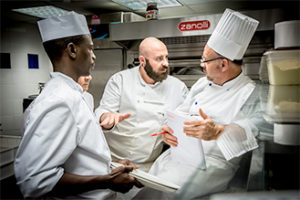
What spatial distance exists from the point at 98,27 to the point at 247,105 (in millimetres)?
2185

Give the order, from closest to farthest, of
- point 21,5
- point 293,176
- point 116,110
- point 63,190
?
point 293,176, point 63,190, point 116,110, point 21,5

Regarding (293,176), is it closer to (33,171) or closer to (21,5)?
(33,171)

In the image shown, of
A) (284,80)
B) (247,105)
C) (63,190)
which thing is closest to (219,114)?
(247,105)

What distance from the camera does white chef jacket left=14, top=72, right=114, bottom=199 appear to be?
990 mm

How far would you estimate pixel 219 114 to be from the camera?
65.1 inches

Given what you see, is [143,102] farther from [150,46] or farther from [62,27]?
[62,27]

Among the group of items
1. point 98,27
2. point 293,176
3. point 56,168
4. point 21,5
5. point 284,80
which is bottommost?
point 56,168

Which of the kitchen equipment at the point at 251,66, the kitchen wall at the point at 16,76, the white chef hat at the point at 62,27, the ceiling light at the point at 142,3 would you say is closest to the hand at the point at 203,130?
the white chef hat at the point at 62,27

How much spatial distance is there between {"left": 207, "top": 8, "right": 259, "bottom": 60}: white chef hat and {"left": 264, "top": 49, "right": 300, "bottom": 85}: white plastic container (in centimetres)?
66

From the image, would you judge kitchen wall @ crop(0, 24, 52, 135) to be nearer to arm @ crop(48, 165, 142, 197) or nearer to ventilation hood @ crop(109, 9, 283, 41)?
ventilation hood @ crop(109, 9, 283, 41)

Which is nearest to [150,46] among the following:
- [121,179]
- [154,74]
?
[154,74]

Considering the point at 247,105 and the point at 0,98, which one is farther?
the point at 0,98

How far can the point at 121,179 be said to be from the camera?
1.17m

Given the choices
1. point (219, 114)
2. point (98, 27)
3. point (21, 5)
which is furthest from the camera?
point (98, 27)
